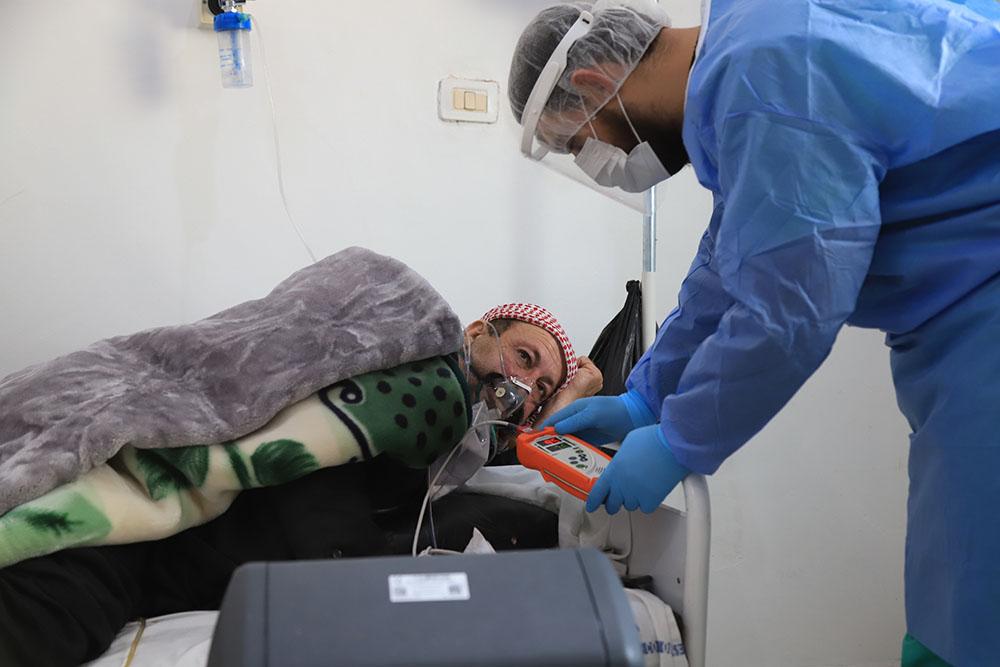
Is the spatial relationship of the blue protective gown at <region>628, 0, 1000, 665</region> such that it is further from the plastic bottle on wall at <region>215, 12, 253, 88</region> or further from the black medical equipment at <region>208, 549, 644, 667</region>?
the plastic bottle on wall at <region>215, 12, 253, 88</region>

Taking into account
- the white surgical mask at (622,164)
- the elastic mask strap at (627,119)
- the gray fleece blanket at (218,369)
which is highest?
the elastic mask strap at (627,119)

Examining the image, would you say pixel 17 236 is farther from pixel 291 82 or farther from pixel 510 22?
pixel 510 22

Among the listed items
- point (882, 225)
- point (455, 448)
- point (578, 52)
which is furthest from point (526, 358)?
point (882, 225)

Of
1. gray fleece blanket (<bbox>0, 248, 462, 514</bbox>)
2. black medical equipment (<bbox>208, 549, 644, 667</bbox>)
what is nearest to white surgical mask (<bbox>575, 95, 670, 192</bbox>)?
gray fleece blanket (<bbox>0, 248, 462, 514</bbox>)

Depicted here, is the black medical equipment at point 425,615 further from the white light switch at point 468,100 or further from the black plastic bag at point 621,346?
the white light switch at point 468,100

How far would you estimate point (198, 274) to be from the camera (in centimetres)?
211

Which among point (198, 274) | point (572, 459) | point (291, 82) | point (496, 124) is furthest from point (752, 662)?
point (291, 82)

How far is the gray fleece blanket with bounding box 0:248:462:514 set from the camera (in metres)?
1.24

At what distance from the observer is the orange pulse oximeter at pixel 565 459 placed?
132 centimetres

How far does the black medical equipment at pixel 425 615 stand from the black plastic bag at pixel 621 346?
160cm

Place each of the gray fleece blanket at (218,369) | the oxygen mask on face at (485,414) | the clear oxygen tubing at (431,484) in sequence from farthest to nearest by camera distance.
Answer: the oxygen mask on face at (485,414) < the clear oxygen tubing at (431,484) < the gray fleece blanket at (218,369)

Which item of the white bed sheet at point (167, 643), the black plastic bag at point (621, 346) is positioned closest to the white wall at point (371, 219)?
the black plastic bag at point (621, 346)

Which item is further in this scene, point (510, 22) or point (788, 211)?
point (510, 22)

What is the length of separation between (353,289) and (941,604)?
95cm
